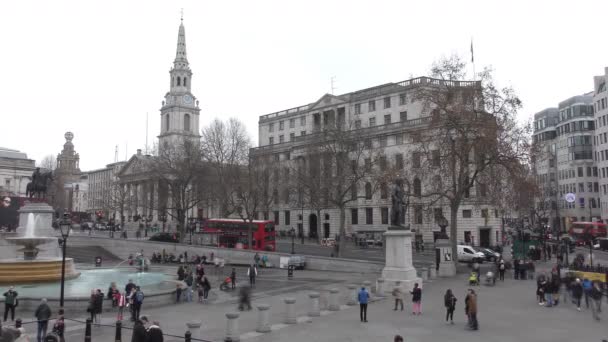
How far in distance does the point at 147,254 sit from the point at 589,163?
76283mm

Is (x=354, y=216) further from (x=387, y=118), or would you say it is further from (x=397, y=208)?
(x=397, y=208)

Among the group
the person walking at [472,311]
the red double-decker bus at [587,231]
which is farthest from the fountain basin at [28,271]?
the red double-decker bus at [587,231]

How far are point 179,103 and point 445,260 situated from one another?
95638mm

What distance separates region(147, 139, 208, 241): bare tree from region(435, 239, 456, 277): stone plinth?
32.8 m

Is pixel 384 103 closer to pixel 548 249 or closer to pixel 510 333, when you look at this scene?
pixel 548 249

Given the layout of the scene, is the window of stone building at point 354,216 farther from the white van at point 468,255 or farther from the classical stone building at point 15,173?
the classical stone building at point 15,173

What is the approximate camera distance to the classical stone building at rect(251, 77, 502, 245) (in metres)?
60.5

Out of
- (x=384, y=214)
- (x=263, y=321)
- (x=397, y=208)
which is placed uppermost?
(x=384, y=214)

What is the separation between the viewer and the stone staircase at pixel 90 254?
48.6m

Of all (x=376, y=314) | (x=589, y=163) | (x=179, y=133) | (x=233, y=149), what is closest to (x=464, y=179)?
(x=376, y=314)

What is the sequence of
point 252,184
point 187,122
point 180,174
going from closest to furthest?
1. point 252,184
2. point 180,174
3. point 187,122

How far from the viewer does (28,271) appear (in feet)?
92.6

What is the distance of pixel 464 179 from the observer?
125ft

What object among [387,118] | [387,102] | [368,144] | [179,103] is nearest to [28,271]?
[368,144]
